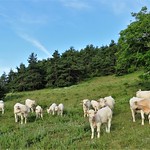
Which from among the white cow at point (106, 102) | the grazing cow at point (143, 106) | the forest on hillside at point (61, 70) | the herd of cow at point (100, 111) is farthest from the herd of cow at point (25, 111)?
the forest on hillside at point (61, 70)

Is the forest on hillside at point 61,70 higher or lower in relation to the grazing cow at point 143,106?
higher

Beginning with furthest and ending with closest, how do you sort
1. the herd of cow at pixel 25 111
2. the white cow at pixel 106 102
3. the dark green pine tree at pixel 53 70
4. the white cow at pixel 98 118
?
the dark green pine tree at pixel 53 70, the white cow at pixel 106 102, the herd of cow at pixel 25 111, the white cow at pixel 98 118

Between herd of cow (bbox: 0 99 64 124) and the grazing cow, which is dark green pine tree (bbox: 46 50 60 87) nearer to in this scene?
herd of cow (bbox: 0 99 64 124)

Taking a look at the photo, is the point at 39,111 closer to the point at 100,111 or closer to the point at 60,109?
the point at 60,109

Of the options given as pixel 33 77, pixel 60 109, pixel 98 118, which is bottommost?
pixel 98 118

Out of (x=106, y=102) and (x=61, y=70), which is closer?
(x=106, y=102)

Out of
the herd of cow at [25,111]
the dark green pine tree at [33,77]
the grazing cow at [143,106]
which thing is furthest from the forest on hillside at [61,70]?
the grazing cow at [143,106]

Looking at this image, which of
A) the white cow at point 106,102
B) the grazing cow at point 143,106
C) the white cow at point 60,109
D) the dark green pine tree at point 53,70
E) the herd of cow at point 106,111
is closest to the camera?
the herd of cow at point 106,111

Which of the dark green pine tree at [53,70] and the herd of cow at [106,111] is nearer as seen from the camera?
the herd of cow at [106,111]

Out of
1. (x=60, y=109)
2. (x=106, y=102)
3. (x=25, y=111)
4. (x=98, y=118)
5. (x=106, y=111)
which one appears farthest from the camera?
(x=60, y=109)

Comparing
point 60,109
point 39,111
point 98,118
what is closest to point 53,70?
point 60,109

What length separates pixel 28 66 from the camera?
7550 centimetres

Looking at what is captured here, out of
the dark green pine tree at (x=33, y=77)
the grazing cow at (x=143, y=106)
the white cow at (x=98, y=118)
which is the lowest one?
the white cow at (x=98, y=118)

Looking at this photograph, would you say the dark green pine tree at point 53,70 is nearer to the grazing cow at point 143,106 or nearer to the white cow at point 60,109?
the white cow at point 60,109
